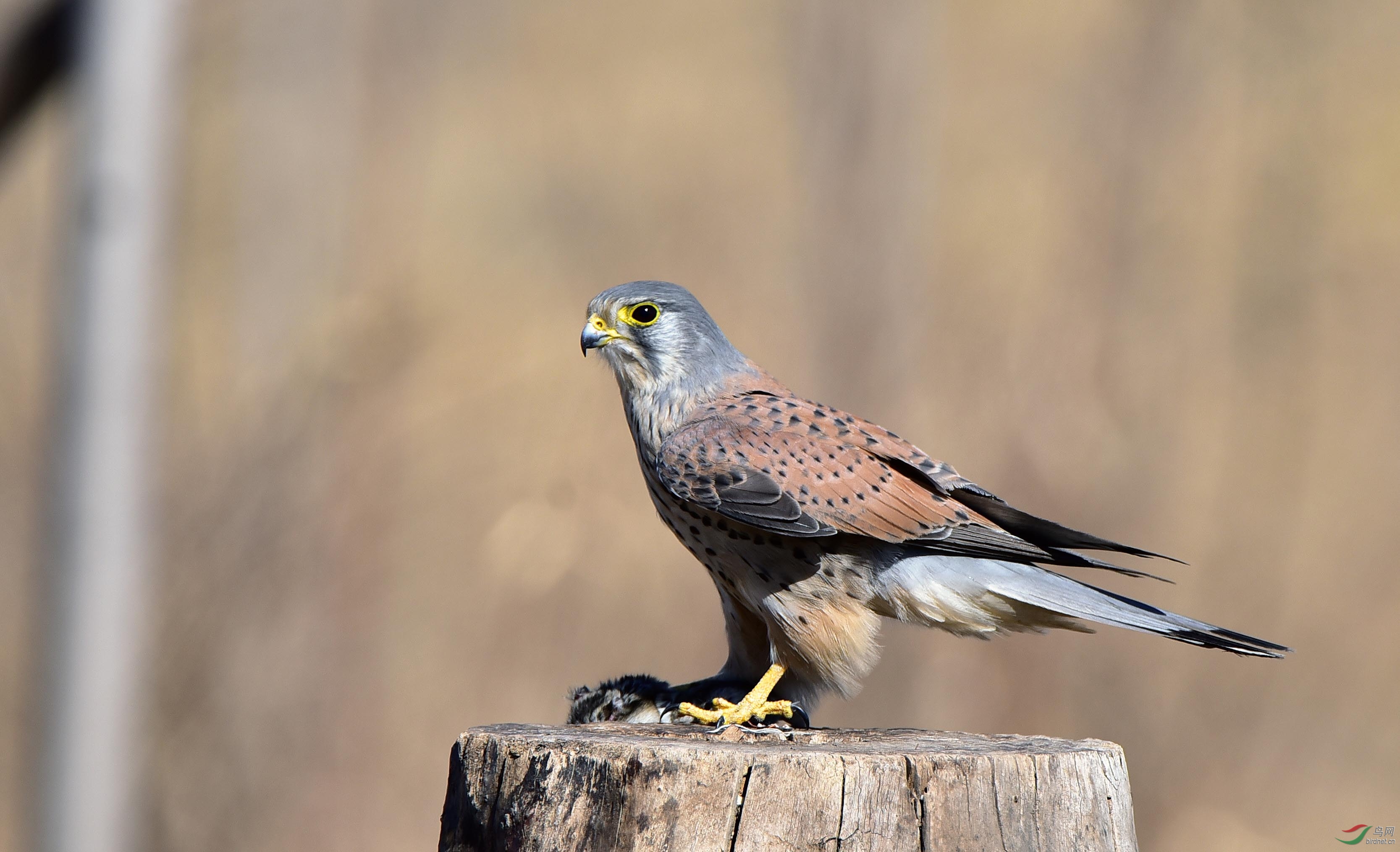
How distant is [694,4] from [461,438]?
13.6 m

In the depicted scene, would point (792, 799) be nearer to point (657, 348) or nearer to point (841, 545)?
point (841, 545)

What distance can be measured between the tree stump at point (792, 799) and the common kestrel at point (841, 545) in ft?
2.18

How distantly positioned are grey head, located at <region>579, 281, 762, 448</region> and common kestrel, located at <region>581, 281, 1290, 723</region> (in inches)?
5.2

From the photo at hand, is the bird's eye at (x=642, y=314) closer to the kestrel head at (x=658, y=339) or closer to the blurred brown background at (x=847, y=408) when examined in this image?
the kestrel head at (x=658, y=339)

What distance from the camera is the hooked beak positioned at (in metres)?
3.30

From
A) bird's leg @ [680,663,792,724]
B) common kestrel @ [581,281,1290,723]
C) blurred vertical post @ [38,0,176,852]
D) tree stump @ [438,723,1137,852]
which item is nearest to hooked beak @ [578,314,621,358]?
common kestrel @ [581,281,1290,723]

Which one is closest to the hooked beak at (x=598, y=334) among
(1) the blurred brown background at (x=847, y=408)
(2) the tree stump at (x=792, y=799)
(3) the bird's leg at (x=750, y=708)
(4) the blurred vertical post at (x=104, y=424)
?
(3) the bird's leg at (x=750, y=708)

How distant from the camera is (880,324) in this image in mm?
5449

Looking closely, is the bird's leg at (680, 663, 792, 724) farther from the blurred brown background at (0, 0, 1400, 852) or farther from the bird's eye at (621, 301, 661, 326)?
the blurred brown background at (0, 0, 1400, 852)

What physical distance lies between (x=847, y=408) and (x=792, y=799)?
3.46m

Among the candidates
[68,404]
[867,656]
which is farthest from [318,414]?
[867,656]

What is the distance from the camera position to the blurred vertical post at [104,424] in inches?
121

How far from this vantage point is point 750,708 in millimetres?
2789

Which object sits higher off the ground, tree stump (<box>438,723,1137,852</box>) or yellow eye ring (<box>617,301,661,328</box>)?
yellow eye ring (<box>617,301,661,328</box>)
